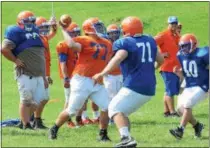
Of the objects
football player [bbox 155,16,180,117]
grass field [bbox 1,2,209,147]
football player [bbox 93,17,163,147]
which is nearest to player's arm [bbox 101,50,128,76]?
football player [bbox 93,17,163,147]

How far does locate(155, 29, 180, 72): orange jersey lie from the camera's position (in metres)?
14.9

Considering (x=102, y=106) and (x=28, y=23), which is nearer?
(x=102, y=106)

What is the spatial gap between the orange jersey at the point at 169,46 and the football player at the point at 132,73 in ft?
15.4

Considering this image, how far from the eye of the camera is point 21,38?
11711 millimetres

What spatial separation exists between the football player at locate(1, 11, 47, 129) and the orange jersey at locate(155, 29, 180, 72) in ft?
12.1

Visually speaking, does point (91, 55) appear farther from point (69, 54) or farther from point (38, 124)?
point (38, 124)

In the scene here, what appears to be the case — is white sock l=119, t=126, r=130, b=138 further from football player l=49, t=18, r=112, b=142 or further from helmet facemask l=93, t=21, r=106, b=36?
helmet facemask l=93, t=21, r=106, b=36

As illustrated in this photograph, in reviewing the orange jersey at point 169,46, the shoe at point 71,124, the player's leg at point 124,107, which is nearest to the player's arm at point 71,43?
the player's leg at point 124,107

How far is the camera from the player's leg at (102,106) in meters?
10.9

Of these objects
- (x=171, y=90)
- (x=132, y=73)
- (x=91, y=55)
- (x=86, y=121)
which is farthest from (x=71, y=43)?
(x=171, y=90)

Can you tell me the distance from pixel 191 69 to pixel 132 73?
61.8 inches

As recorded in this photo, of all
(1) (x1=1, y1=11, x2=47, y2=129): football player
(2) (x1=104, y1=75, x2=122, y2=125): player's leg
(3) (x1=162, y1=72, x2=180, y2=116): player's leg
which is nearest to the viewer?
(1) (x1=1, y1=11, x2=47, y2=129): football player

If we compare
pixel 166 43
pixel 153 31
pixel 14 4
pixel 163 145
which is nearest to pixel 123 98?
pixel 163 145

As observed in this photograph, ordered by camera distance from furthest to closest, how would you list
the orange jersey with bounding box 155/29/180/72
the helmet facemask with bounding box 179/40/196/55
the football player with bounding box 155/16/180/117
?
1. the orange jersey with bounding box 155/29/180/72
2. the football player with bounding box 155/16/180/117
3. the helmet facemask with bounding box 179/40/196/55
